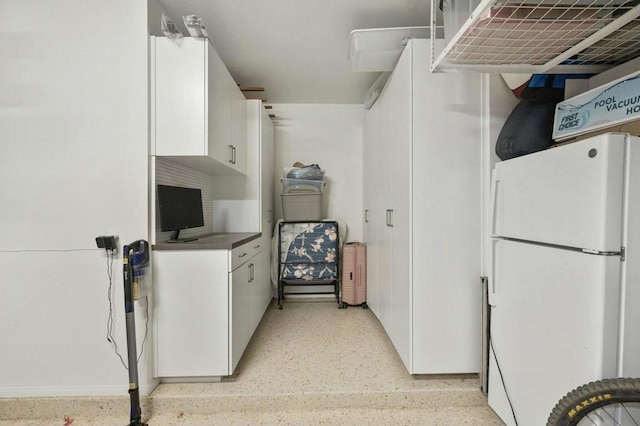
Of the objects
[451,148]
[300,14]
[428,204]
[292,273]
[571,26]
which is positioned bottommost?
[292,273]

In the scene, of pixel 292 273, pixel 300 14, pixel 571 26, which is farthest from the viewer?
pixel 292 273

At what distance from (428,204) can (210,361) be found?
5.13ft

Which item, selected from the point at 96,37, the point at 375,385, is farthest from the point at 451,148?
the point at 96,37

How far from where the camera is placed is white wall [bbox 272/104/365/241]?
10.7 ft

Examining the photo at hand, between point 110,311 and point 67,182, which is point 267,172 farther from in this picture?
point 110,311

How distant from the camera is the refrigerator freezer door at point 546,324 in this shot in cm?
89

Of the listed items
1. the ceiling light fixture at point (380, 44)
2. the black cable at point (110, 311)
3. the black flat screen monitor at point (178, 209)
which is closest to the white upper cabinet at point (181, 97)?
the black flat screen monitor at point (178, 209)

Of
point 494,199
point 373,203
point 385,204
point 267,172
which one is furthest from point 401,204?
point 267,172

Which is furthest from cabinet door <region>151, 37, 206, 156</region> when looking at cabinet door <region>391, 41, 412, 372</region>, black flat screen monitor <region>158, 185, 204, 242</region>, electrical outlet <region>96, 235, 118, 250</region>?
cabinet door <region>391, 41, 412, 372</region>

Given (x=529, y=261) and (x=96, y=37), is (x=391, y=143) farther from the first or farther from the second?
(x=96, y=37)

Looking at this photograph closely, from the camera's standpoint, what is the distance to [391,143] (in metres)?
1.94

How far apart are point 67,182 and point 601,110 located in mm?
2581

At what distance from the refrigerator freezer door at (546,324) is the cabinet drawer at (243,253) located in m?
1.42

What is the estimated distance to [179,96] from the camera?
62.2 inches
